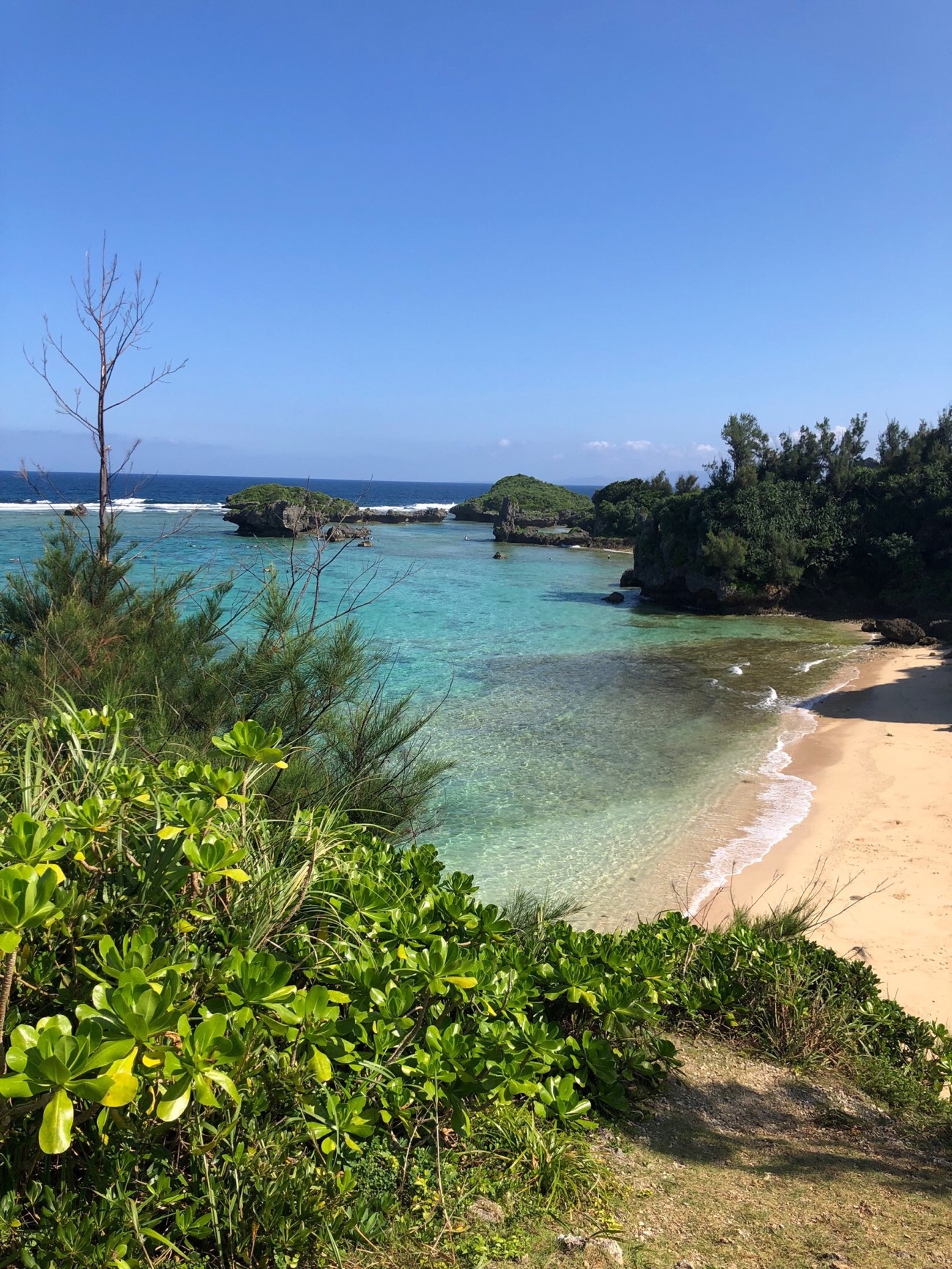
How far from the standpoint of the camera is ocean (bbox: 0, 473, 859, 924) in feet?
29.7

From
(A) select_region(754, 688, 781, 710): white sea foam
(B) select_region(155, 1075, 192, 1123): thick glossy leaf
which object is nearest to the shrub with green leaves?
(B) select_region(155, 1075, 192, 1123): thick glossy leaf

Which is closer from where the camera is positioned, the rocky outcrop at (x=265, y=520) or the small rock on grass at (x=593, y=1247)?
the small rock on grass at (x=593, y=1247)

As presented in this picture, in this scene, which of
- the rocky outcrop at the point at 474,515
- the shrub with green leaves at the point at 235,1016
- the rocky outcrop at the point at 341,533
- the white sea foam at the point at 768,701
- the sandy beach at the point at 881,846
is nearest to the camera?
the shrub with green leaves at the point at 235,1016

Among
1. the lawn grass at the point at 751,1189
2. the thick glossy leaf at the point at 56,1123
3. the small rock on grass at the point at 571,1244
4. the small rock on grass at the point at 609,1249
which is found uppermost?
the thick glossy leaf at the point at 56,1123

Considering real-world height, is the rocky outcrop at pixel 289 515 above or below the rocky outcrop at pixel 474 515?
below

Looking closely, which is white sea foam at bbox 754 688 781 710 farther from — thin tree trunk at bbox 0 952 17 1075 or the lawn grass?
thin tree trunk at bbox 0 952 17 1075

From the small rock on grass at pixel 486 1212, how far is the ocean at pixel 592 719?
493 centimetres

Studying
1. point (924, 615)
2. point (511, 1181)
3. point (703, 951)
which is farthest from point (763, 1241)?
point (924, 615)

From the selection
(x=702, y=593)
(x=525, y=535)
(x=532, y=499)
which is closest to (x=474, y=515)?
(x=532, y=499)

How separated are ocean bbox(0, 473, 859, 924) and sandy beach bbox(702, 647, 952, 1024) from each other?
1.46 feet

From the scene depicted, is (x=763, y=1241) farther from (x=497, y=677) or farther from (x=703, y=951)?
(x=497, y=677)

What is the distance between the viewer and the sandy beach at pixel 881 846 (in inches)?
262

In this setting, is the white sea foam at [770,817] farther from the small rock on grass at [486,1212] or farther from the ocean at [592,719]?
the small rock on grass at [486,1212]

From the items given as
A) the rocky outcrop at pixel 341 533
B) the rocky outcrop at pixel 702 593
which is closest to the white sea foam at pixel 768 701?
the rocky outcrop at pixel 341 533
